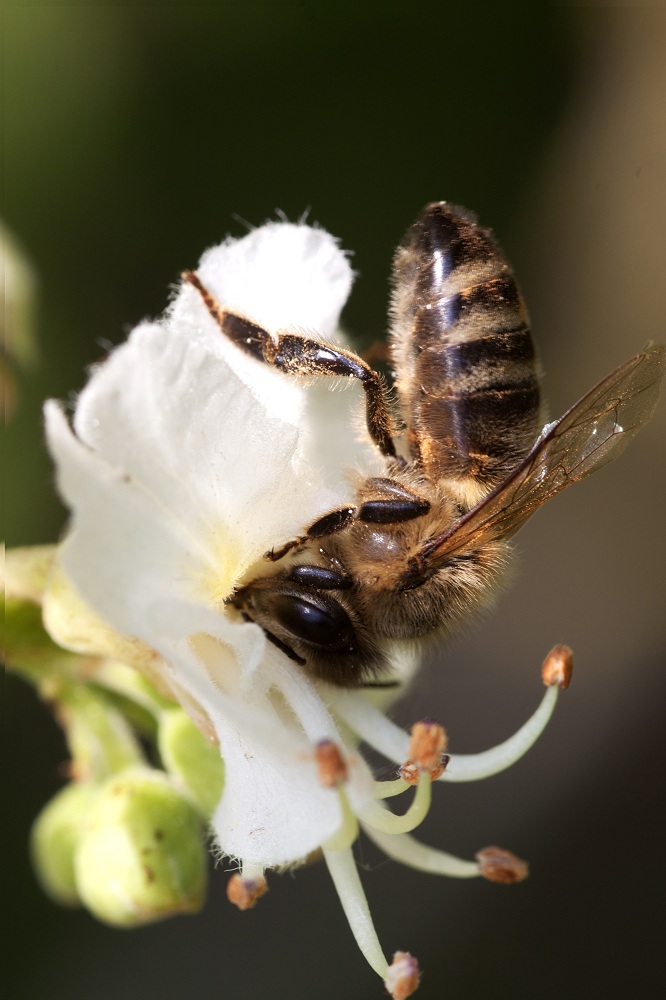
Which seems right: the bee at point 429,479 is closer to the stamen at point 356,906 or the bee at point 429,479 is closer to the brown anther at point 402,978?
the stamen at point 356,906

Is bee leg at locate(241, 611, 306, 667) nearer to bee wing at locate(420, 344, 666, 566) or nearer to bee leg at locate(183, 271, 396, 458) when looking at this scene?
bee wing at locate(420, 344, 666, 566)

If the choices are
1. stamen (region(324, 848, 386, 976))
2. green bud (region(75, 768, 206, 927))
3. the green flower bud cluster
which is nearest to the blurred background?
the green flower bud cluster

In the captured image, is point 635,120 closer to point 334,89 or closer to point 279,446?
point 334,89

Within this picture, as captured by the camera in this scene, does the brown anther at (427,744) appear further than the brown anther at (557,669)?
No

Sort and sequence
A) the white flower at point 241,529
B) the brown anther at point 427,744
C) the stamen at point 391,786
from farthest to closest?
the stamen at point 391,786 → the brown anther at point 427,744 → the white flower at point 241,529

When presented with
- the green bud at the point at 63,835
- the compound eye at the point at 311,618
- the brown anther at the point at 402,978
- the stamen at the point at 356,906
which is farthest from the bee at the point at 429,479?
the green bud at the point at 63,835

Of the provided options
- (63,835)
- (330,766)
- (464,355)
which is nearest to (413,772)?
(330,766)

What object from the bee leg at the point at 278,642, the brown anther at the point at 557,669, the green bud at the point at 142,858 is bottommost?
the green bud at the point at 142,858

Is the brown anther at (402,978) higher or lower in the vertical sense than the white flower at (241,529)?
lower
